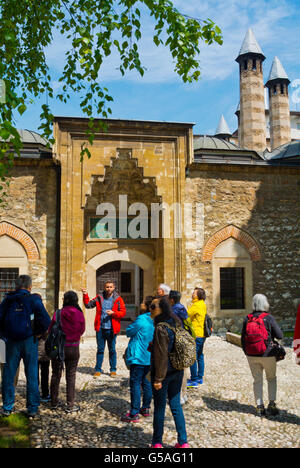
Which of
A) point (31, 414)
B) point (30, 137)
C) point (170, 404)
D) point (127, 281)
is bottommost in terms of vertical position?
point (31, 414)

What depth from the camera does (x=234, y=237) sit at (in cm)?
1101

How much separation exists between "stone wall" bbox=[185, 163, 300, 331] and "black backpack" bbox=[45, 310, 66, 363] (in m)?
6.49

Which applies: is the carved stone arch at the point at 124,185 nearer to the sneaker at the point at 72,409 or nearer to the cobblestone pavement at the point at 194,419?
the cobblestone pavement at the point at 194,419

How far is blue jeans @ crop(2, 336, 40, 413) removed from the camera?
4.26 meters

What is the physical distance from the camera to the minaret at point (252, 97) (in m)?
20.2

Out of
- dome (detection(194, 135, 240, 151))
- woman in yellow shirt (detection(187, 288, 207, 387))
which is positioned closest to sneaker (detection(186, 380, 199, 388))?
woman in yellow shirt (detection(187, 288, 207, 387))

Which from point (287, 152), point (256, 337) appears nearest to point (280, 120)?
point (287, 152)

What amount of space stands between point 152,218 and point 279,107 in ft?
68.5

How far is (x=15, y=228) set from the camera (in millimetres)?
9930

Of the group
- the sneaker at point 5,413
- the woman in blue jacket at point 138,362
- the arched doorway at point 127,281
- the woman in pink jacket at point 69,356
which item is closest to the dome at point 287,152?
the arched doorway at point 127,281

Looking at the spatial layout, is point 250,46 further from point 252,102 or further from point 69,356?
point 69,356

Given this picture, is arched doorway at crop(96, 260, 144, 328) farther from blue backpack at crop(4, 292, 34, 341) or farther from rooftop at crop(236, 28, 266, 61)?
rooftop at crop(236, 28, 266, 61)

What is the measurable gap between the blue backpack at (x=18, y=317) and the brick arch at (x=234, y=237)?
7.02 metres

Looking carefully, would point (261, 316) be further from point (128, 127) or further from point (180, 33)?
point (128, 127)
